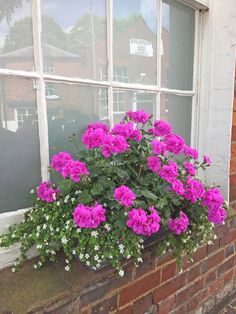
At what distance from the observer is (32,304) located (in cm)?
87

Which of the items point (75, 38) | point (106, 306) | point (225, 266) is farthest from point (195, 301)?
point (75, 38)

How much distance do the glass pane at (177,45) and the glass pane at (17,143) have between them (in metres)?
0.77

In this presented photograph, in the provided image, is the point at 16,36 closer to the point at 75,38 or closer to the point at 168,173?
the point at 75,38

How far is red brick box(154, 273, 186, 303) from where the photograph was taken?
50.5 inches

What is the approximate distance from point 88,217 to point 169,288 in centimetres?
72

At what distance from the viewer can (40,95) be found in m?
1.06

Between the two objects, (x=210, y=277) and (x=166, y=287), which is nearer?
(x=166, y=287)

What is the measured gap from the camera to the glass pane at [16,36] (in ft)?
3.18

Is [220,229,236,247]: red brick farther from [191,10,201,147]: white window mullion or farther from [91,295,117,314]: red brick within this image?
[91,295,117,314]: red brick

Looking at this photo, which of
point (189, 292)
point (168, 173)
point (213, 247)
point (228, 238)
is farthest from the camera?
point (228, 238)

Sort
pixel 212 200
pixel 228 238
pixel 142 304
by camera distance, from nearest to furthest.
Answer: pixel 212 200
pixel 142 304
pixel 228 238

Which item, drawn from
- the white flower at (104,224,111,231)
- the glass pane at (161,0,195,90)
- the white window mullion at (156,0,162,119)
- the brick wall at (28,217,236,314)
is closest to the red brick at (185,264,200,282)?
the brick wall at (28,217,236,314)

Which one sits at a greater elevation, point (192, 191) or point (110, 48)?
point (110, 48)

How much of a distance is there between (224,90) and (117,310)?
1233 millimetres
